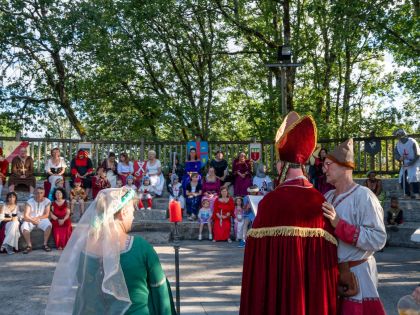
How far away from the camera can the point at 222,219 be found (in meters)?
12.2

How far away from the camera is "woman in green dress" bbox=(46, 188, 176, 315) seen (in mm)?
3068

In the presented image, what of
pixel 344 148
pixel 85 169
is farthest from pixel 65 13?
pixel 344 148

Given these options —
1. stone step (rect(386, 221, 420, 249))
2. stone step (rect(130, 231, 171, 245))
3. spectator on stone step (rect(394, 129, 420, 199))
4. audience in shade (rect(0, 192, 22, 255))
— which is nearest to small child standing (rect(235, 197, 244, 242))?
stone step (rect(130, 231, 171, 245))

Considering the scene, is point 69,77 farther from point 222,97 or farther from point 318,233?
point 318,233

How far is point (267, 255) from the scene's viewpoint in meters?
3.15

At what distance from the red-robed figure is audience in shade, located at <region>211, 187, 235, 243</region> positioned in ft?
29.5

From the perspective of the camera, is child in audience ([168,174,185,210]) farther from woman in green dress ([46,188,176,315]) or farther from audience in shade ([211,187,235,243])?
woman in green dress ([46,188,176,315])

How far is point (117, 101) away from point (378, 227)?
1842cm

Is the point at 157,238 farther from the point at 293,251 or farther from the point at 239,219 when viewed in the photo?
the point at 293,251

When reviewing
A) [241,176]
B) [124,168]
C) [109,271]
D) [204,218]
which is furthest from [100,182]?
[109,271]

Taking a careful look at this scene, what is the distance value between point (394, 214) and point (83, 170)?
8.03m

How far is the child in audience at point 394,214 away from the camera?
11817mm

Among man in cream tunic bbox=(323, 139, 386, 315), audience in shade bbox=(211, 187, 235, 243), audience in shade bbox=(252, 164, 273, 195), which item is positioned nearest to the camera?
man in cream tunic bbox=(323, 139, 386, 315)

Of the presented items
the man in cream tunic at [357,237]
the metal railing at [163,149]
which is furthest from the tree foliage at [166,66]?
the man in cream tunic at [357,237]
